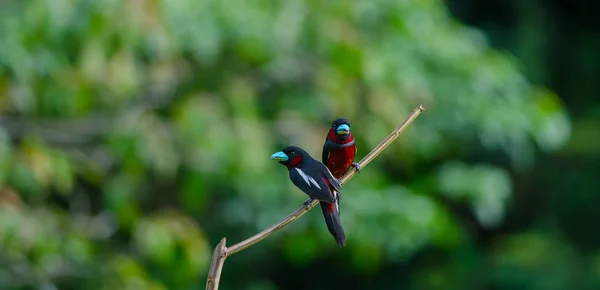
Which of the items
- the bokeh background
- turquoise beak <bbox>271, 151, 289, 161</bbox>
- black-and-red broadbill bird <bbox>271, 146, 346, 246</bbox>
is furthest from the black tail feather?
the bokeh background

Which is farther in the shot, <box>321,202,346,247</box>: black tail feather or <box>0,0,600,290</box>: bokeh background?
<box>0,0,600,290</box>: bokeh background

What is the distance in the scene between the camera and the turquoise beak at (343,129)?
129cm

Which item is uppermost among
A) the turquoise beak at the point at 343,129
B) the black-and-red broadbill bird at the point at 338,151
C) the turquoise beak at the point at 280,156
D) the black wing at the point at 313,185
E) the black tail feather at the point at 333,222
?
the black-and-red broadbill bird at the point at 338,151

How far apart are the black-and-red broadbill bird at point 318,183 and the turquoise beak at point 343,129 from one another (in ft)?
0.19

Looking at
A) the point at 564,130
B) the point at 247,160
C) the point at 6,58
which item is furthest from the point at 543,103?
the point at 6,58

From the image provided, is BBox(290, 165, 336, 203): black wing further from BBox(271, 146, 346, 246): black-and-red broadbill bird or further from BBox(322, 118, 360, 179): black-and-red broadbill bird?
BBox(322, 118, 360, 179): black-and-red broadbill bird

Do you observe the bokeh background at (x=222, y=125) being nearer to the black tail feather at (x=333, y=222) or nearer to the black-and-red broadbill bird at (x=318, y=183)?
the black-and-red broadbill bird at (x=318, y=183)

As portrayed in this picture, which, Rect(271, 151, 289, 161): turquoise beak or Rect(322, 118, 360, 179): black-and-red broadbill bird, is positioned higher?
Rect(322, 118, 360, 179): black-and-red broadbill bird

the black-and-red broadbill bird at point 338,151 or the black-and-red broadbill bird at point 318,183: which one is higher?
the black-and-red broadbill bird at point 338,151

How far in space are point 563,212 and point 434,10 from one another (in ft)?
9.16

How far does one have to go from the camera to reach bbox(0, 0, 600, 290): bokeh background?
4750mm

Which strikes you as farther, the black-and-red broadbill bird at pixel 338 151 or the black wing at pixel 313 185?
the black-and-red broadbill bird at pixel 338 151

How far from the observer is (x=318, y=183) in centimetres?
120

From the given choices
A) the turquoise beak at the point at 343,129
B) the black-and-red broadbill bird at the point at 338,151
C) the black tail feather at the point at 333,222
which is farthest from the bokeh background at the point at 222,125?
the black tail feather at the point at 333,222
